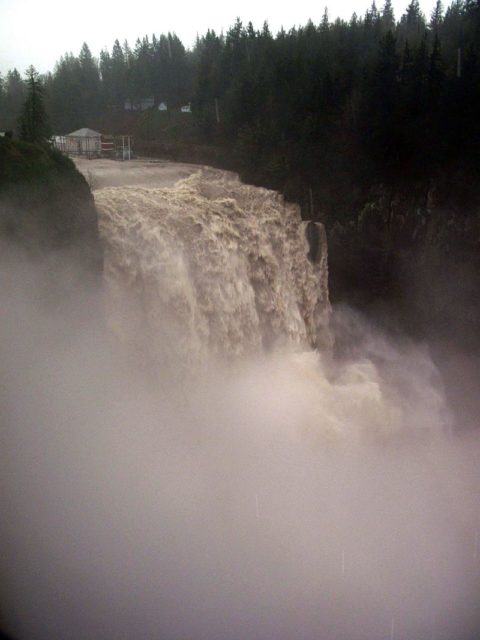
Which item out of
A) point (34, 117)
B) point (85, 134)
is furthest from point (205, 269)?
point (34, 117)

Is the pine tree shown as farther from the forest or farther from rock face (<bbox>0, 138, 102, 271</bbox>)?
the forest

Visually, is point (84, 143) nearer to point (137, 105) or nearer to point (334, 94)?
point (137, 105)

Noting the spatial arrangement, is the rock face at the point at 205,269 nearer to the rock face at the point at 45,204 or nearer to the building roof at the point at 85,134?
the rock face at the point at 45,204

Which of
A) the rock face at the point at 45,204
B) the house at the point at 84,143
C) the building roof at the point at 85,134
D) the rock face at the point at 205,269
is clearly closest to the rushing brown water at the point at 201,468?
the rock face at the point at 205,269

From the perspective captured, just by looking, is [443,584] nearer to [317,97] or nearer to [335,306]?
[335,306]

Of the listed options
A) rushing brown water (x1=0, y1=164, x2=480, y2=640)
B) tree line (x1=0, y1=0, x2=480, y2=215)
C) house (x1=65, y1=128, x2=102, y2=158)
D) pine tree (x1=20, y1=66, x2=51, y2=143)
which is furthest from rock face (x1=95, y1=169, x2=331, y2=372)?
tree line (x1=0, y1=0, x2=480, y2=215)
